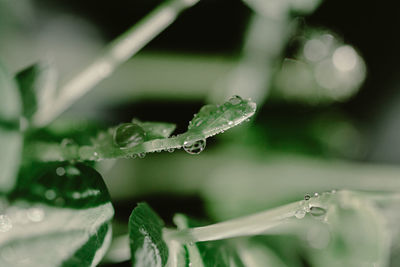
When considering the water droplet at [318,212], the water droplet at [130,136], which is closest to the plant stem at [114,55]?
the water droplet at [130,136]

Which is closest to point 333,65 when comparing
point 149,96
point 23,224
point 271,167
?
point 271,167

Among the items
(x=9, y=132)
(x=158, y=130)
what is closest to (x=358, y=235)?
(x=158, y=130)

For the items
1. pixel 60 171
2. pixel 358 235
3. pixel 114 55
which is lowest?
pixel 358 235

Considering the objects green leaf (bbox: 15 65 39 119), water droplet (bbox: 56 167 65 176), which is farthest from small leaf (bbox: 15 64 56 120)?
water droplet (bbox: 56 167 65 176)

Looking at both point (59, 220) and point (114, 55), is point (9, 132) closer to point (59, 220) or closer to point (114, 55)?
point (59, 220)

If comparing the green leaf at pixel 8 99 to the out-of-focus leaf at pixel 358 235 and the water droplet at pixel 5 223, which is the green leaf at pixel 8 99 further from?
the out-of-focus leaf at pixel 358 235

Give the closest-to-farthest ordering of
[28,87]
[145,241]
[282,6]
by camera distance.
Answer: [145,241] → [28,87] → [282,6]
